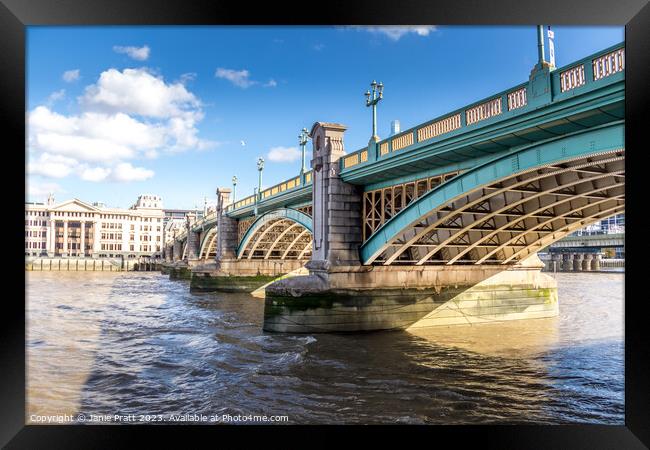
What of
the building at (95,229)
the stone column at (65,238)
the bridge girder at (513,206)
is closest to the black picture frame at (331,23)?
the bridge girder at (513,206)

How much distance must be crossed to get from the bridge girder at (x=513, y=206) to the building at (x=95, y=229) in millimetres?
54918

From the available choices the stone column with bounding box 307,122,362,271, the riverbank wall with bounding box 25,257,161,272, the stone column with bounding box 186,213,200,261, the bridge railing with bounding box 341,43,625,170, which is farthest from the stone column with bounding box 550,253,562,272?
the bridge railing with bounding box 341,43,625,170

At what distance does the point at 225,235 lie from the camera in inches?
1372

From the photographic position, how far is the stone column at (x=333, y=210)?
52.0 ft

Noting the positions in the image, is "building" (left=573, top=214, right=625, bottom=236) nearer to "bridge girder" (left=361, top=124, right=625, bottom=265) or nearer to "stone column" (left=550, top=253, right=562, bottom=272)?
"stone column" (left=550, top=253, right=562, bottom=272)

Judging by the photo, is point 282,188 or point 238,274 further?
point 238,274

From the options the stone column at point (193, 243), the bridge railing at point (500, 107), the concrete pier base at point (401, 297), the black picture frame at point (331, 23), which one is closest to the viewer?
the black picture frame at point (331, 23)

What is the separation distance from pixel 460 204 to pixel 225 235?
24.2m

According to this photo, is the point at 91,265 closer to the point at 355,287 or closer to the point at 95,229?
the point at 95,229

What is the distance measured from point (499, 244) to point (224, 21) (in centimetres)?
1364

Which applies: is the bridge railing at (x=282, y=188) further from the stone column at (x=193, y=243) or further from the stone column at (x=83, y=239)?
the stone column at (x=83, y=239)

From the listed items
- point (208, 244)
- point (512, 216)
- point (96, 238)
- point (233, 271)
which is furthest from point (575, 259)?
point (96, 238)

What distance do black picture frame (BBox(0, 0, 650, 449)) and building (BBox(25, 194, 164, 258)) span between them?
59.3m

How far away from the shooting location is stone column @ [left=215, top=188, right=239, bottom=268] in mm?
34081
